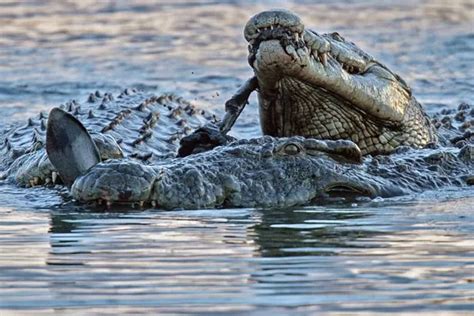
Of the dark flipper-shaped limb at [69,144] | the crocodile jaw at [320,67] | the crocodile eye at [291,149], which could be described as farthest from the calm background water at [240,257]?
the crocodile jaw at [320,67]

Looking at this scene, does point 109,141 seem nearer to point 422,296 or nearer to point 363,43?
point 422,296

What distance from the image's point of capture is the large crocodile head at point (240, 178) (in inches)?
284

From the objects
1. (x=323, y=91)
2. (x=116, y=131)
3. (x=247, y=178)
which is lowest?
(x=116, y=131)

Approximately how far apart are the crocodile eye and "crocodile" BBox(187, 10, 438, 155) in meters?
0.66

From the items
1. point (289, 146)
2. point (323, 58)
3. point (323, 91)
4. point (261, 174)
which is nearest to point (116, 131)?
point (323, 91)

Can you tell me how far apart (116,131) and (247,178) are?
3.11 metres

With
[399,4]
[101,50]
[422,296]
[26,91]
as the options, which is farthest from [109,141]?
[399,4]

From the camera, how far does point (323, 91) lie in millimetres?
8758

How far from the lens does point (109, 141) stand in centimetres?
888

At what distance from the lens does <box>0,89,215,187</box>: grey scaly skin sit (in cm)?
891

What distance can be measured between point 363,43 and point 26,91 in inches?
169

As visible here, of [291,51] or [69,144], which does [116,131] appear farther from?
[69,144]

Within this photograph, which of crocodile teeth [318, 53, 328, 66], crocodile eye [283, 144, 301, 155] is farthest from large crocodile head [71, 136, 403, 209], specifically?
crocodile teeth [318, 53, 328, 66]

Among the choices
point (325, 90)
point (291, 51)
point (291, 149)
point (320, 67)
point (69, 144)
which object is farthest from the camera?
point (325, 90)
